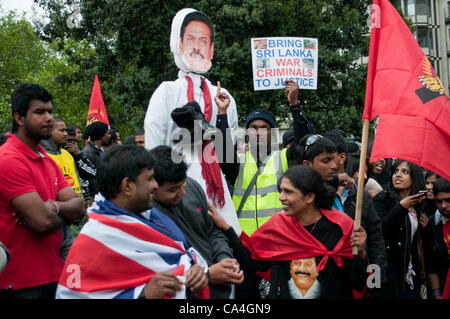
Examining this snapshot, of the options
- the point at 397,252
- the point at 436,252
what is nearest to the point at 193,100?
the point at 397,252

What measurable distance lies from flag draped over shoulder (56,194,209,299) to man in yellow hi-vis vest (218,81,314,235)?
1.54 metres

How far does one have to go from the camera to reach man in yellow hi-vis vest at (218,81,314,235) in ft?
14.2

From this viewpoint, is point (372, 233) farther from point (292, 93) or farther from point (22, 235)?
point (22, 235)

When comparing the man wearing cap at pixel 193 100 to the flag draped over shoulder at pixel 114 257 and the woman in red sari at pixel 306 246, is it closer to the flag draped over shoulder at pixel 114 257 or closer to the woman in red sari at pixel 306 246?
the woman in red sari at pixel 306 246

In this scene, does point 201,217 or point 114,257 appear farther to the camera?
point 201,217

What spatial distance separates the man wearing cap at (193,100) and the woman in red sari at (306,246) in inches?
16.2

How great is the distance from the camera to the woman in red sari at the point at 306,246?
331cm

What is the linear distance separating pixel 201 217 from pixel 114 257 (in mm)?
788

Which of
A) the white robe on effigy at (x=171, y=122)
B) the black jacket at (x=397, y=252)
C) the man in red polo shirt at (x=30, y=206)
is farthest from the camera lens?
the black jacket at (x=397, y=252)

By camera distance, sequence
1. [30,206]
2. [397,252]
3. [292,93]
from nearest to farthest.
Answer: [30,206], [397,252], [292,93]

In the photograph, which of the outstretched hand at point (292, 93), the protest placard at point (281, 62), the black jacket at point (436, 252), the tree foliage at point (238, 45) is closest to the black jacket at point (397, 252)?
the black jacket at point (436, 252)

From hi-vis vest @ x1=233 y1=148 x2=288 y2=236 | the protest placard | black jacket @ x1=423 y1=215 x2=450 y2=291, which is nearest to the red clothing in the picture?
hi-vis vest @ x1=233 y1=148 x2=288 y2=236

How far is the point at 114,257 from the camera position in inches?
98.0
